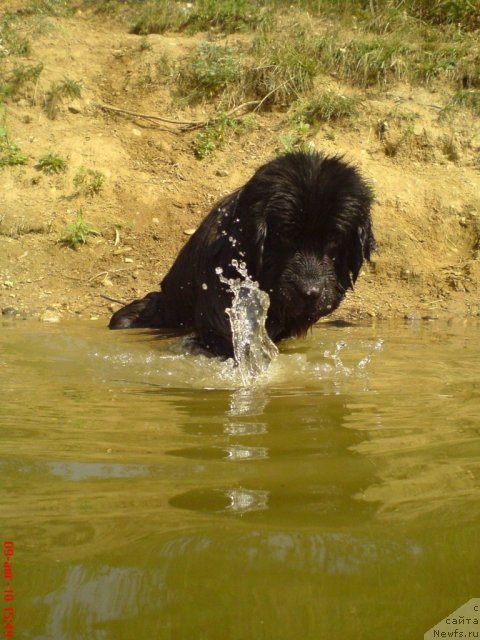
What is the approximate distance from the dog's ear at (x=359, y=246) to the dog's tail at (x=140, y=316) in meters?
1.96

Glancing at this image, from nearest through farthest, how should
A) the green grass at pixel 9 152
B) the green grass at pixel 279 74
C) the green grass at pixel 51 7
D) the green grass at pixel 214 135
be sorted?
the green grass at pixel 9 152 → the green grass at pixel 214 135 → the green grass at pixel 279 74 → the green grass at pixel 51 7

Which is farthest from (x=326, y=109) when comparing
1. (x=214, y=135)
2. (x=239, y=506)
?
(x=239, y=506)

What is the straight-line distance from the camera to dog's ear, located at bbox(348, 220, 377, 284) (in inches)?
219

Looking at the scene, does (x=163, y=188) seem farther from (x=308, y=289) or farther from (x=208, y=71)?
(x=308, y=289)

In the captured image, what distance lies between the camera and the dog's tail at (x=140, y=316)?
277 inches

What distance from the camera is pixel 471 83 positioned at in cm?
1029

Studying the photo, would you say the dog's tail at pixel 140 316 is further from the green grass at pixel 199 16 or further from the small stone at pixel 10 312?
the green grass at pixel 199 16

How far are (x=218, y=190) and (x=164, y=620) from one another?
25.1ft

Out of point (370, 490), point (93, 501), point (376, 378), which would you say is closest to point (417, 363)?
point (376, 378)

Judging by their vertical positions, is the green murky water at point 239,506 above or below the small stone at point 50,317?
above

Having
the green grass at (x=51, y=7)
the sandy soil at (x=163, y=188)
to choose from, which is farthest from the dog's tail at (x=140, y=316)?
the green grass at (x=51, y=7)

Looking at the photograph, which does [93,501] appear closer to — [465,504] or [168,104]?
[465,504]
